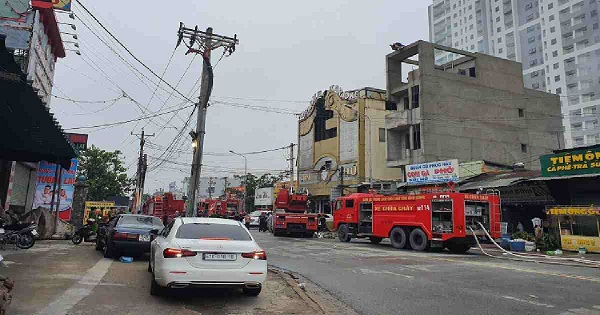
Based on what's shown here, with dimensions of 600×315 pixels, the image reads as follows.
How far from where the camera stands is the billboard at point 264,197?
65.6 metres

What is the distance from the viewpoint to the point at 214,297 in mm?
7496

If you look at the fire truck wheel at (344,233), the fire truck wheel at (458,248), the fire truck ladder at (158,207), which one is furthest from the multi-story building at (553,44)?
the fire truck ladder at (158,207)

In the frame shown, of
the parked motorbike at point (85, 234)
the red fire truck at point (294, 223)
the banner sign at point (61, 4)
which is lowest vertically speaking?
the parked motorbike at point (85, 234)

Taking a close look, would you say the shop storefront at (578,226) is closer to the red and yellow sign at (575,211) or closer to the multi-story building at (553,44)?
the red and yellow sign at (575,211)

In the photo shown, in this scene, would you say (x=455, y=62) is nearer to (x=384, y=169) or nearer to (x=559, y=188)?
(x=384, y=169)

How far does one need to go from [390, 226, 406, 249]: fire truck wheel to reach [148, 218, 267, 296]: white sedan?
1281 centimetres

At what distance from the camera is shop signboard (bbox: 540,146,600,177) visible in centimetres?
1864

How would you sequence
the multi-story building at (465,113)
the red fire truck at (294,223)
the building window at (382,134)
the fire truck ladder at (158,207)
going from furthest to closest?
the building window at (382,134) → the multi-story building at (465,113) → the fire truck ladder at (158,207) → the red fire truck at (294,223)

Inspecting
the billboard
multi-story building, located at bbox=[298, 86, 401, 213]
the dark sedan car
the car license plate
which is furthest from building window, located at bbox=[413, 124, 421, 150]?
the car license plate

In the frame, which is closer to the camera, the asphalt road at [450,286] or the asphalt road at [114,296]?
the asphalt road at [114,296]

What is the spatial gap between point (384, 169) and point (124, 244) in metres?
34.8

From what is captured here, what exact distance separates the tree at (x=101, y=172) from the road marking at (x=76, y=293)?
1685 inches

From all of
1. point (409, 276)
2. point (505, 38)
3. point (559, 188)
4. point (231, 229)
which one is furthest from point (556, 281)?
point (505, 38)

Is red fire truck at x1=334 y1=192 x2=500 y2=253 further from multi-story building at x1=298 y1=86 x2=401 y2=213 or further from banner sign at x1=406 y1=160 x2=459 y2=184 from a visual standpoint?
multi-story building at x1=298 y1=86 x2=401 y2=213
